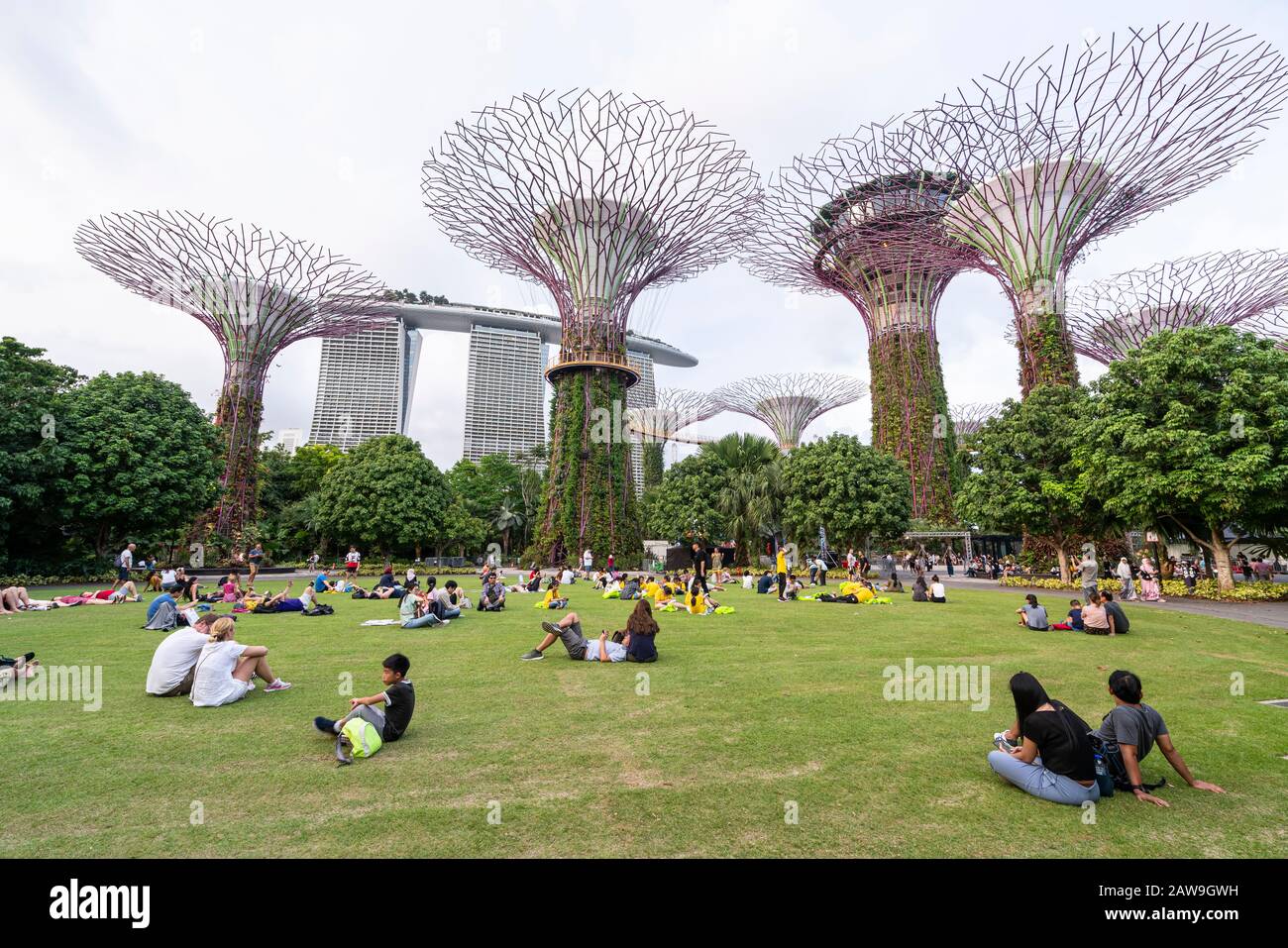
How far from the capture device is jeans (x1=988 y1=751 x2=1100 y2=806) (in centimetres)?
455

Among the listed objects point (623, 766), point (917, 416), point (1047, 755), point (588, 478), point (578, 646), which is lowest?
point (623, 766)

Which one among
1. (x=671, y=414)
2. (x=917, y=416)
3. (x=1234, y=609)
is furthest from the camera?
(x=671, y=414)

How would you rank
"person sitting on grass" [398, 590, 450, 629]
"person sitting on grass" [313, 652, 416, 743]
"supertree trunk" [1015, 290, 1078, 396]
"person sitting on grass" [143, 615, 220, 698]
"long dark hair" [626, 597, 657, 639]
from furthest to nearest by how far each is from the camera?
"supertree trunk" [1015, 290, 1078, 396]
"person sitting on grass" [398, 590, 450, 629]
"long dark hair" [626, 597, 657, 639]
"person sitting on grass" [143, 615, 220, 698]
"person sitting on grass" [313, 652, 416, 743]

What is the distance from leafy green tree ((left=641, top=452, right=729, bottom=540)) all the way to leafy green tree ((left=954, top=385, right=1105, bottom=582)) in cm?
1417

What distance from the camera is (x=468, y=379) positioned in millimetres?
133000

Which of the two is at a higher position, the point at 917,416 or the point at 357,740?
the point at 917,416

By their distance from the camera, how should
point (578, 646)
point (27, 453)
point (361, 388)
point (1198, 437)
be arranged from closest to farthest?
point (578, 646), point (1198, 437), point (27, 453), point (361, 388)

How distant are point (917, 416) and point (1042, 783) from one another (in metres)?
41.8

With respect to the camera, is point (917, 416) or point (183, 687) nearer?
point (183, 687)

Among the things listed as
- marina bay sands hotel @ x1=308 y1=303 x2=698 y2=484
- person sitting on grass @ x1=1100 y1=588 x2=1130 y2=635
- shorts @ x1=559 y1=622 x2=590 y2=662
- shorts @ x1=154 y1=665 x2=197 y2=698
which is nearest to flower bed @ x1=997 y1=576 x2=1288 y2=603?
person sitting on grass @ x1=1100 y1=588 x2=1130 y2=635

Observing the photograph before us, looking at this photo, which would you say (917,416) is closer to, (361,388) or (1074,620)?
(1074,620)

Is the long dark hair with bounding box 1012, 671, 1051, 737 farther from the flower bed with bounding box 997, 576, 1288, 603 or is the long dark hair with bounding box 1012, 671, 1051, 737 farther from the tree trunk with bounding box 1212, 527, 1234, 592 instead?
the tree trunk with bounding box 1212, 527, 1234, 592

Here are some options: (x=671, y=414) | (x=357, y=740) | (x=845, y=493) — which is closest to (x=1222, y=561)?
(x=845, y=493)

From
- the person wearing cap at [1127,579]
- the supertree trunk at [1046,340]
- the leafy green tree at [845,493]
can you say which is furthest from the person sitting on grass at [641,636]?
the supertree trunk at [1046,340]
